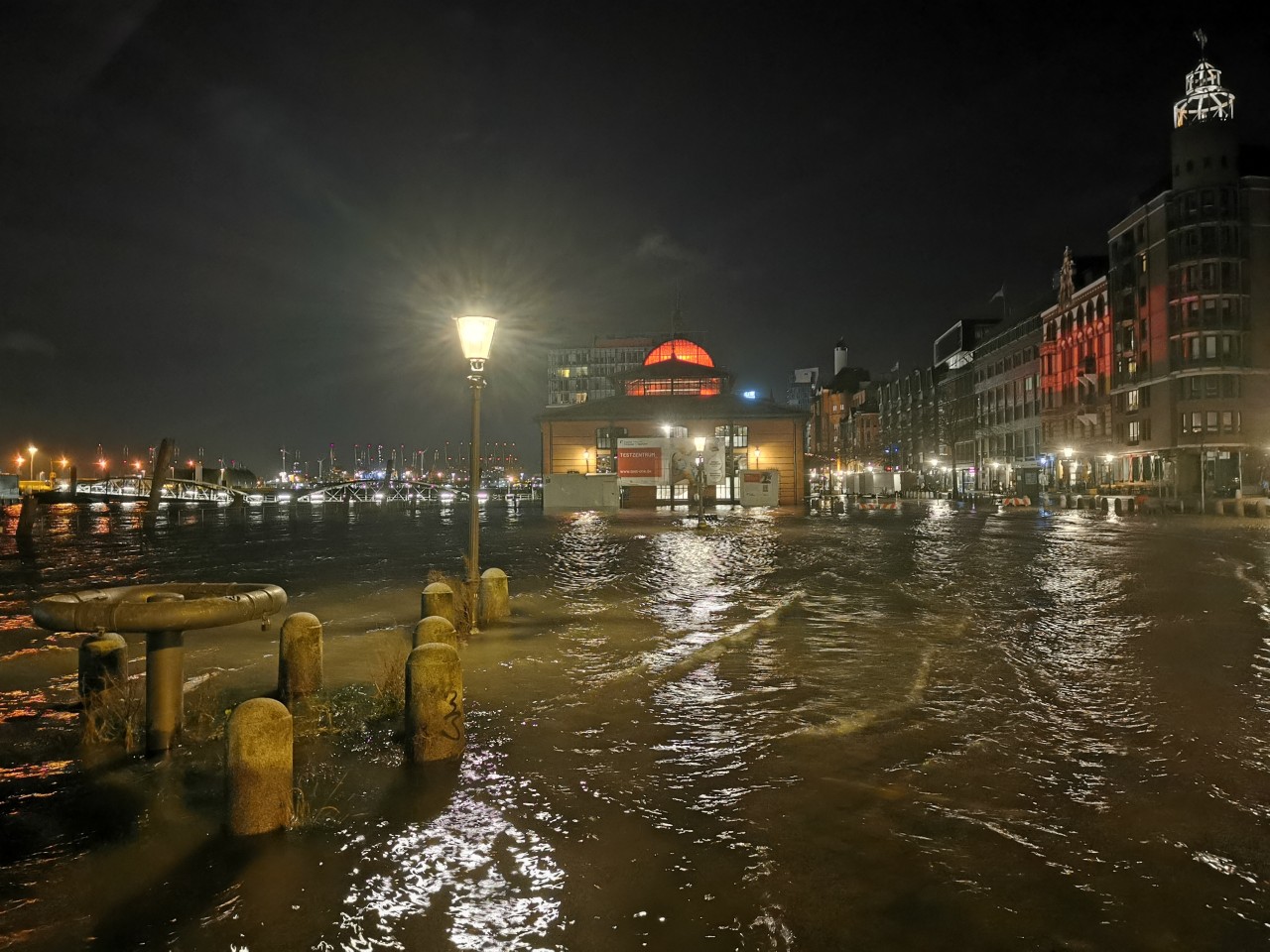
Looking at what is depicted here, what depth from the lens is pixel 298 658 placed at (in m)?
7.98

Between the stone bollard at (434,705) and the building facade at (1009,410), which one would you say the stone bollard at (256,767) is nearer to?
the stone bollard at (434,705)

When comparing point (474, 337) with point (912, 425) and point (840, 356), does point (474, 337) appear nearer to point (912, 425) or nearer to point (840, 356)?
point (912, 425)

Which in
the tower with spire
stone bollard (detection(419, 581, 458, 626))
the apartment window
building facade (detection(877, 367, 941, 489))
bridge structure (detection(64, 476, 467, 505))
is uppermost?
the tower with spire

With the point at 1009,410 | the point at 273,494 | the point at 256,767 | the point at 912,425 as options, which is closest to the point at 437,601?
the point at 256,767

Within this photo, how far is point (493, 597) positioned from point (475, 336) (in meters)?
4.02

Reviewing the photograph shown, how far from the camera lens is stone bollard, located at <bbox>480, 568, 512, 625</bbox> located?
464 inches

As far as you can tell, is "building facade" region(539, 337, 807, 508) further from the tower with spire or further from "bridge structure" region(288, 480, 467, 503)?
the tower with spire

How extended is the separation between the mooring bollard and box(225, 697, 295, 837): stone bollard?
74.4 inches

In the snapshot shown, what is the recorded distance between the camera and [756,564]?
19.8 metres

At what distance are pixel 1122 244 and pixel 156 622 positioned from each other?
257 ft

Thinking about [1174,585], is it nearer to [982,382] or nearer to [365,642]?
[365,642]

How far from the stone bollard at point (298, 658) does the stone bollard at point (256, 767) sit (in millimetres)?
3005

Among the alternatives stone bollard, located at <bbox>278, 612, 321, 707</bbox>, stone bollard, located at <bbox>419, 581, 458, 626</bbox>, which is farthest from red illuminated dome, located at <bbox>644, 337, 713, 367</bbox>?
stone bollard, located at <bbox>278, 612, 321, 707</bbox>

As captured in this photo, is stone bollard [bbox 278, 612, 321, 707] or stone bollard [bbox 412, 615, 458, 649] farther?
stone bollard [bbox 278, 612, 321, 707]
